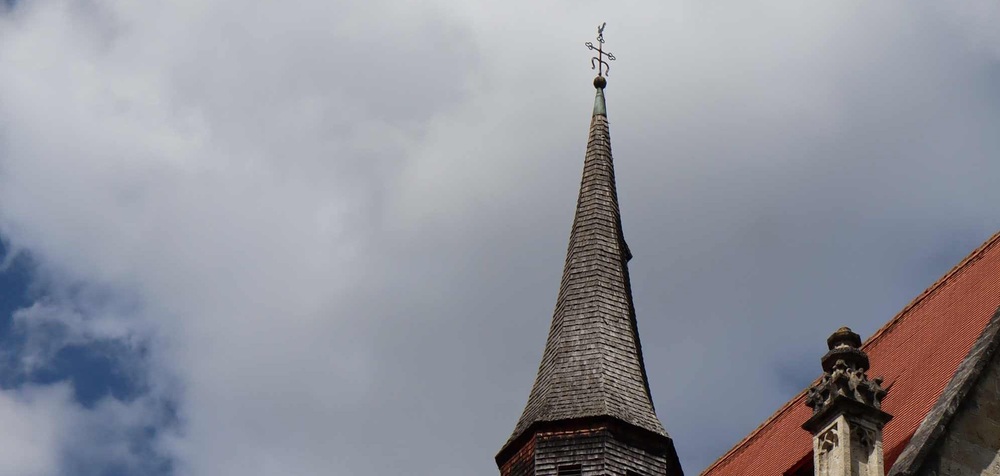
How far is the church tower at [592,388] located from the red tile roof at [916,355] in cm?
158

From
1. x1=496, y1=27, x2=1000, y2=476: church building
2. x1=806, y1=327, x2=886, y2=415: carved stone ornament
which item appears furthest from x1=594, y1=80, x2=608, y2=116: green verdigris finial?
x1=806, y1=327, x2=886, y2=415: carved stone ornament

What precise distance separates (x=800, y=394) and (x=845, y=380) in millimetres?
8764

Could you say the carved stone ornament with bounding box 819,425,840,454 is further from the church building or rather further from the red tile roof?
the red tile roof

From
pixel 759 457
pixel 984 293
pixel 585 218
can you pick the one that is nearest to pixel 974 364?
pixel 984 293

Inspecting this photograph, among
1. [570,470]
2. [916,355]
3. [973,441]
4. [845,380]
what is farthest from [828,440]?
[570,470]

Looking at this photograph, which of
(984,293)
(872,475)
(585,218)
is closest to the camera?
(872,475)

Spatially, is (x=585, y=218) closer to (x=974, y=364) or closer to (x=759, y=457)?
(x=759, y=457)

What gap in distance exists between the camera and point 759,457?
2519cm

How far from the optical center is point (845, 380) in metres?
17.1

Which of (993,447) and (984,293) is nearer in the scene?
(993,447)

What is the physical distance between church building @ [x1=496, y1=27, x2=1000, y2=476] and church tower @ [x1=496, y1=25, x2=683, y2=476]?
20 mm

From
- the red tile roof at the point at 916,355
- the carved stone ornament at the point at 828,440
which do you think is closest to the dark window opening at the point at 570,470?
the red tile roof at the point at 916,355

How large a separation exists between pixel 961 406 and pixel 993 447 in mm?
460

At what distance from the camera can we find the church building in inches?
669
